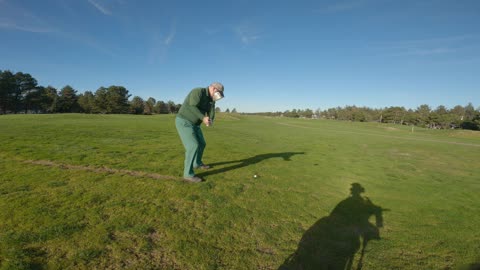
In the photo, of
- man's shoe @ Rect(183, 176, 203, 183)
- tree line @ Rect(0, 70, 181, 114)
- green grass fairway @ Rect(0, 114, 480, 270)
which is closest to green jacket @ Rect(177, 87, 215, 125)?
man's shoe @ Rect(183, 176, 203, 183)

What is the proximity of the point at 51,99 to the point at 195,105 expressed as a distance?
362 feet

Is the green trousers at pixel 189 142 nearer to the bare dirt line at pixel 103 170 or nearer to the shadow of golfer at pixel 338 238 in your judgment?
the bare dirt line at pixel 103 170

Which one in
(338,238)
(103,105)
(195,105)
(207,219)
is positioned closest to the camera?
(338,238)

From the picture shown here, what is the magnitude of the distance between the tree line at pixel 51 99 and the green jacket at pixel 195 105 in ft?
346

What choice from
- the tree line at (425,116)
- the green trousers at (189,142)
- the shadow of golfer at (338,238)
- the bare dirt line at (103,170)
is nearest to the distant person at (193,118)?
the green trousers at (189,142)

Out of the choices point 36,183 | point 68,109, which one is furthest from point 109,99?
point 36,183

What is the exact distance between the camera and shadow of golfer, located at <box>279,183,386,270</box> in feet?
11.5

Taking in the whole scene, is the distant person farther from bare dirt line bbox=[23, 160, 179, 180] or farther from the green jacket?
bare dirt line bbox=[23, 160, 179, 180]

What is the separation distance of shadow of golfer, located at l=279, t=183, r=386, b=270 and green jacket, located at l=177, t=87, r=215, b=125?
171 inches

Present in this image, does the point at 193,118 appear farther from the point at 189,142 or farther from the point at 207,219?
the point at 207,219

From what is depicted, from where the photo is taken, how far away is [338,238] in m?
4.25

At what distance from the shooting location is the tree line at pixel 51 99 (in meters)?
80.1

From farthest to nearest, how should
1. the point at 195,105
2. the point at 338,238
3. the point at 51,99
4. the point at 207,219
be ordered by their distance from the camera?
the point at 51,99, the point at 195,105, the point at 207,219, the point at 338,238

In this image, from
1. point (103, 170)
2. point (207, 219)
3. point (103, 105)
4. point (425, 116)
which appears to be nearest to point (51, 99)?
point (103, 105)
